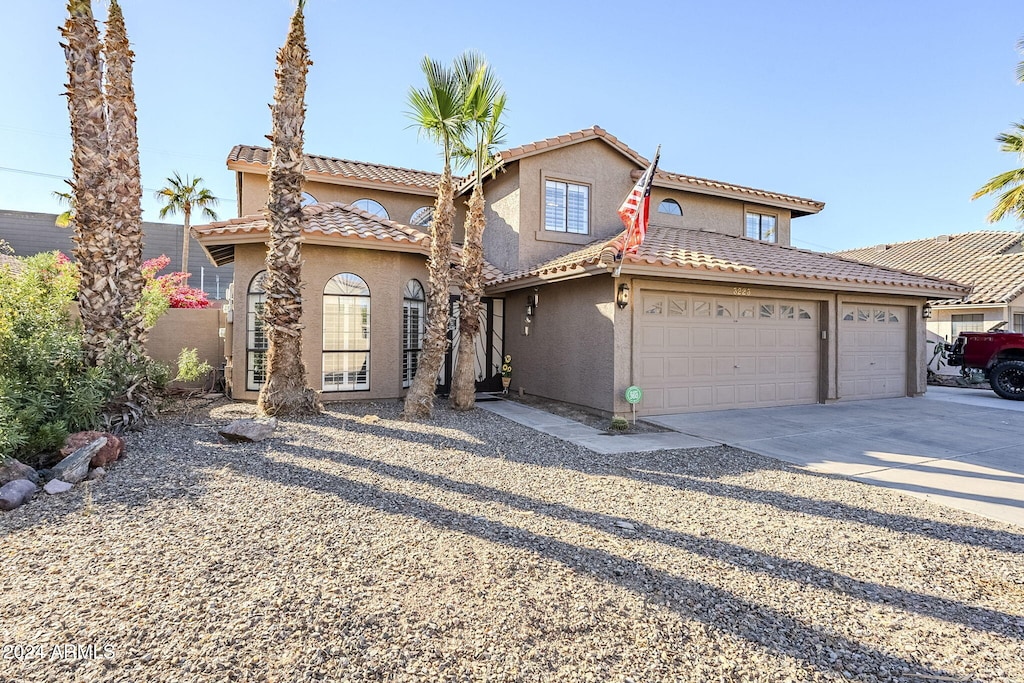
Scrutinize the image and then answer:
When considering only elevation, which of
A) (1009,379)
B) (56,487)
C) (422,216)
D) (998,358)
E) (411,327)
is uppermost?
(422,216)

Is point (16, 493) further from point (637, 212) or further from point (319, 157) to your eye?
point (319, 157)

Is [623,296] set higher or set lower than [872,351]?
higher

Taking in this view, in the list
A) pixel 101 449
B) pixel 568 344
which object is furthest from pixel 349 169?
pixel 101 449

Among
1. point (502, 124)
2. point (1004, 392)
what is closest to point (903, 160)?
point (1004, 392)

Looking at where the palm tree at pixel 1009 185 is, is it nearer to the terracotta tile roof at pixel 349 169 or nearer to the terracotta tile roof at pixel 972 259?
the terracotta tile roof at pixel 972 259

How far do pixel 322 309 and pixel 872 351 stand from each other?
1402cm

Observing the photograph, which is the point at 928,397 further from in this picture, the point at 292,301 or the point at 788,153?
the point at 292,301

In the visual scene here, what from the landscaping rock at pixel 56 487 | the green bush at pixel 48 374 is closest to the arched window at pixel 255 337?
the green bush at pixel 48 374

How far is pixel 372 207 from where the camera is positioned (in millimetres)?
14977

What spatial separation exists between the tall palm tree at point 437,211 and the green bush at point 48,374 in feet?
15.1

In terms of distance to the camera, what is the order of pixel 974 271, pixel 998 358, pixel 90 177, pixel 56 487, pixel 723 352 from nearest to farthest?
pixel 56 487 < pixel 90 177 < pixel 723 352 < pixel 998 358 < pixel 974 271

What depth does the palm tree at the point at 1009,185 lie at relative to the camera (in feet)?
52.0

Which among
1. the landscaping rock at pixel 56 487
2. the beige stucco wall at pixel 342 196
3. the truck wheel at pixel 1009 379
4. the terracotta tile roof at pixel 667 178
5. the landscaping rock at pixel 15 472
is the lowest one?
the landscaping rock at pixel 56 487

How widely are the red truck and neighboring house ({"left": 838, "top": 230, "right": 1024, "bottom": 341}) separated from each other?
127 inches
